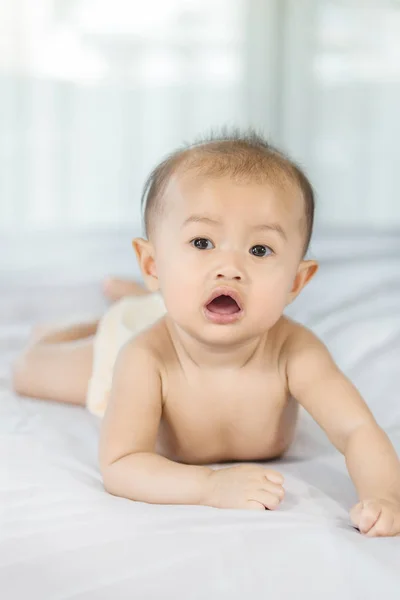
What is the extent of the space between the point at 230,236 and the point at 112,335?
0.53m

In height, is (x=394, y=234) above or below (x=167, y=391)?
below

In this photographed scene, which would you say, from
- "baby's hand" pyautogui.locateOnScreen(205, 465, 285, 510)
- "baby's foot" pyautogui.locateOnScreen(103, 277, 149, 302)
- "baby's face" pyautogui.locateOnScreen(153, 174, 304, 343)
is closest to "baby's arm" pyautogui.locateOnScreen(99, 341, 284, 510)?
"baby's hand" pyautogui.locateOnScreen(205, 465, 285, 510)

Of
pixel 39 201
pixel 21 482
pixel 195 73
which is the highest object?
pixel 195 73

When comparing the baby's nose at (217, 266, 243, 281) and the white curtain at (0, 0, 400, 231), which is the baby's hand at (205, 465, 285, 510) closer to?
the baby's nose at (217, 266, 243, 281)

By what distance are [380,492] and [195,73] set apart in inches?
140

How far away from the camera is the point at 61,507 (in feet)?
3.28

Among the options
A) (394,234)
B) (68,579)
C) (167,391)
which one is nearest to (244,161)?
(167,391)

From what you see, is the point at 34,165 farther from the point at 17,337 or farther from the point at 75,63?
the point at 17,337

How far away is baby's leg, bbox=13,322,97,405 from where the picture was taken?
1.53m

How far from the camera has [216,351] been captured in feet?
3.85

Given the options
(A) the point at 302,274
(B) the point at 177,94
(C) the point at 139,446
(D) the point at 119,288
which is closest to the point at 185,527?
(C) the point at 139,446

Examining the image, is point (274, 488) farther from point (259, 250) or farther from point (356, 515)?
point (259, 250)

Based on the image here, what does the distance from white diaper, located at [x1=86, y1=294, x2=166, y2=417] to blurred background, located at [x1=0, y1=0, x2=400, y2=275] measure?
248 cm

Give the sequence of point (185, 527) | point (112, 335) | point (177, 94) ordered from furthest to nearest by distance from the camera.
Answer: point (177, 94), point (112, 335), point (185, 527)
